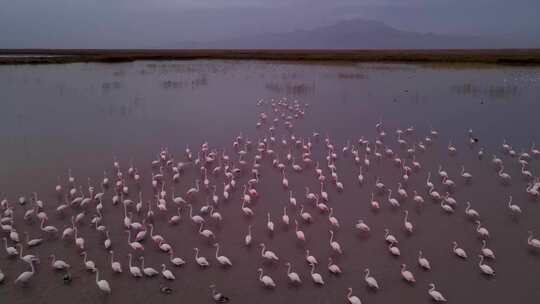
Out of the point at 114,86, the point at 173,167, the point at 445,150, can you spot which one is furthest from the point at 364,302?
the point at 114,86

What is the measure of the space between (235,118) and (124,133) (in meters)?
5.49

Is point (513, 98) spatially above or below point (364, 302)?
above

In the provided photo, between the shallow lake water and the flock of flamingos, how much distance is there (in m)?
0.14

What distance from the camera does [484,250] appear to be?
29.6ft

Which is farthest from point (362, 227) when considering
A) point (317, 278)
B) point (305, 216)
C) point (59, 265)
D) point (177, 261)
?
point (59, 265)

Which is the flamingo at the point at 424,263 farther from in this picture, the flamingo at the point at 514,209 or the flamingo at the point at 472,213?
the flamingo at the point at 514,209

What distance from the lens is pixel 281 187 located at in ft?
43.1

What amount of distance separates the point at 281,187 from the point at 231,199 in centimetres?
167

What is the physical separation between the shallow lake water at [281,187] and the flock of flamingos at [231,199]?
0.14 meters

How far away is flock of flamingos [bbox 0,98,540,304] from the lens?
347 inches

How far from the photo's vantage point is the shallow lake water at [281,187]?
8.32 metres

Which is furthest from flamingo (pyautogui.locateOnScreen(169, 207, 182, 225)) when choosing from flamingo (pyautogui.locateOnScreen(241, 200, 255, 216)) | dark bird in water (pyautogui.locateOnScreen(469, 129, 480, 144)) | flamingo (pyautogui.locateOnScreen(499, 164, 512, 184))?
dark bird in water (pyautogui.locateOnScreen(469, 129, 480, 144))

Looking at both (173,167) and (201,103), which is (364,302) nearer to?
(173,167)

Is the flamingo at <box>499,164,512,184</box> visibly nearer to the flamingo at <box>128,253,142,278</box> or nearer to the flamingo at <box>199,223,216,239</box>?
the flamingo at <box>199,223,216,239</box>
